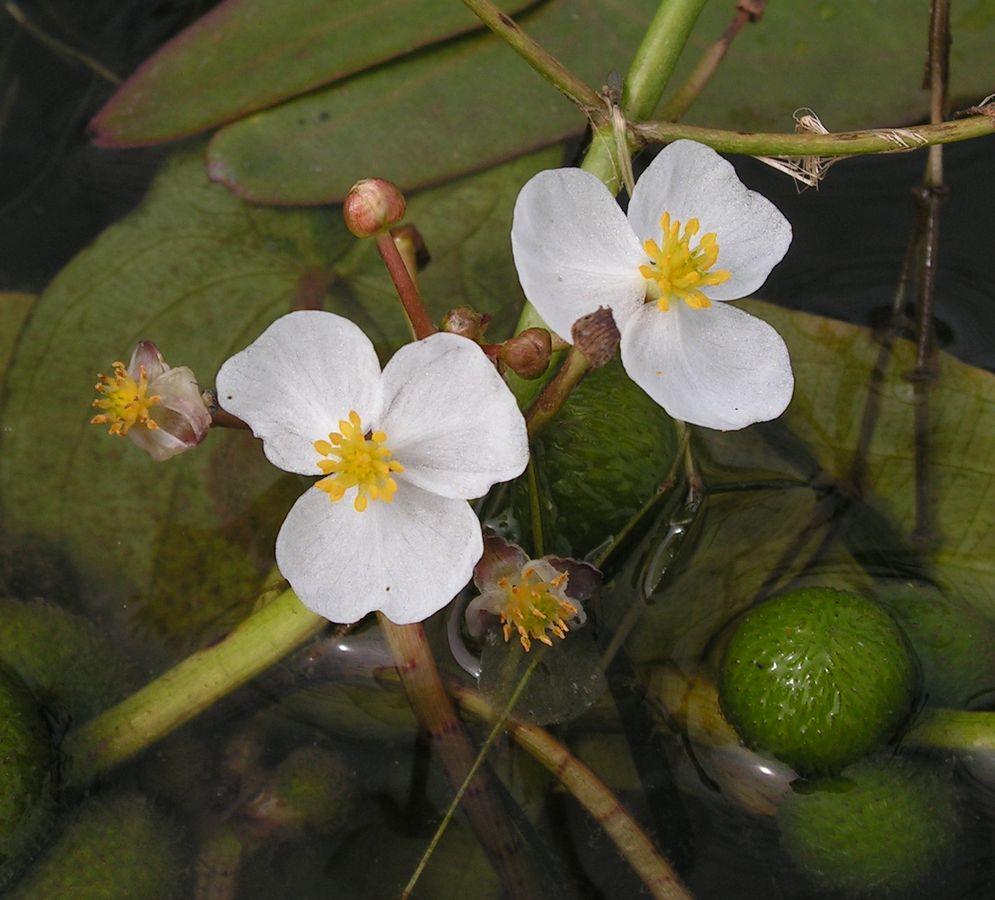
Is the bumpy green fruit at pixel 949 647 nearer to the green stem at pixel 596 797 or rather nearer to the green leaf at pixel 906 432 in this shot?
the green leaf at pixel 906 432

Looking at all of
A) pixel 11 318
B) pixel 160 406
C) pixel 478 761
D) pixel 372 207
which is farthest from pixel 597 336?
pixel 11 318

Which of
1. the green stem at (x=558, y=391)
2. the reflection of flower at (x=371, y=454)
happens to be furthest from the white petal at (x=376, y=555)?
the green stem at (x=558, y=391)

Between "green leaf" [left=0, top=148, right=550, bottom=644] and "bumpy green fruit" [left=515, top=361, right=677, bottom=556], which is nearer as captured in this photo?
"bumpy green fruit" [left=515, top=361, right=677, bottom=556]

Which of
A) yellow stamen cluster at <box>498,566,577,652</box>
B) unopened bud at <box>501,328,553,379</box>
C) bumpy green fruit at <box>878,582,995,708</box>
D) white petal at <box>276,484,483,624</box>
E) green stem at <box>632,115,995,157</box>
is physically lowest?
bumpy green fruit at <box>878,582,995,708</box>

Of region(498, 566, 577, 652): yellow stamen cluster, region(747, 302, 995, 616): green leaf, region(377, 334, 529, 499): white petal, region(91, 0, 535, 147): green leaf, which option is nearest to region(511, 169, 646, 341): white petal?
region(377, 334, 529, 499): white petal

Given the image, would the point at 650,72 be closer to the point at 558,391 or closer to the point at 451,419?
the point at 558,391

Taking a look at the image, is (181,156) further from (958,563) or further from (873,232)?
(958,563)

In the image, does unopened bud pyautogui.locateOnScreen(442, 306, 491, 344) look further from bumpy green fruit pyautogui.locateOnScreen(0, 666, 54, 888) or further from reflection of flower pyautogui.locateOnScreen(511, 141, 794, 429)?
bumpy green fruit pyautogui.locateOnScreen(0, 666, 54, 888)
